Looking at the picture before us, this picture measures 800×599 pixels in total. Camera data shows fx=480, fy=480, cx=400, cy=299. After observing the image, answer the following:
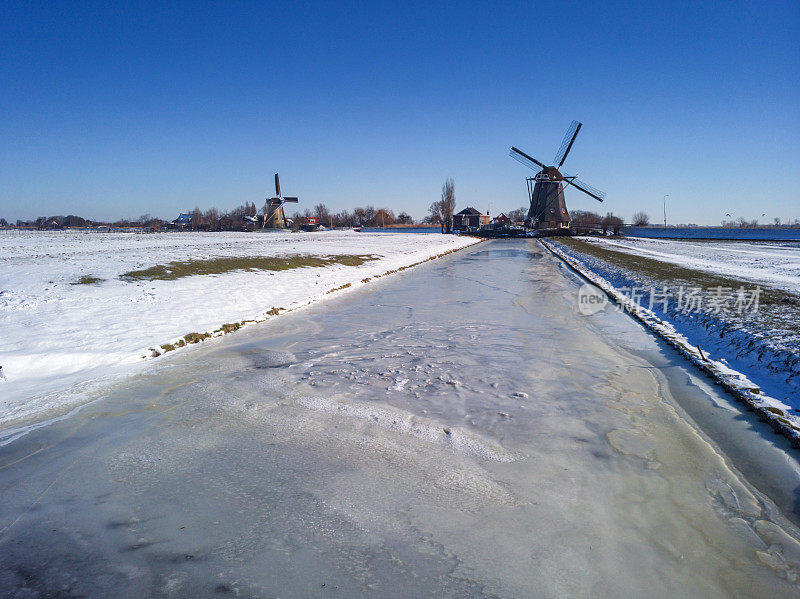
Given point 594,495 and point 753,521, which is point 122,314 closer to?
point 594,495

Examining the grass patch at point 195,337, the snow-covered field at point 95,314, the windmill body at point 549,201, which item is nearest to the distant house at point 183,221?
the windmill body at point 549,201

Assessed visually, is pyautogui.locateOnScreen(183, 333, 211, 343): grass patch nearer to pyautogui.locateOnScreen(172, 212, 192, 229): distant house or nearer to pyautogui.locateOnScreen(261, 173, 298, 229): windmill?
pyautogui.locateOnScreen(261, 173, 298, 229): windmill

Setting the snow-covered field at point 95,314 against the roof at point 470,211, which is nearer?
the snow-covered field at point 95,314

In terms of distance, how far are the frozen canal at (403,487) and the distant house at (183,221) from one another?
13508cm

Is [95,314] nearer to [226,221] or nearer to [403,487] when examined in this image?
[403,487]

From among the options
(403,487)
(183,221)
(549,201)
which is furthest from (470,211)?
(403,487)

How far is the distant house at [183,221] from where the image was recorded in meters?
129

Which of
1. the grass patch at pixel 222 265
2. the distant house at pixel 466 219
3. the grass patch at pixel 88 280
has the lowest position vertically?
the grass patch at pixel 222 265

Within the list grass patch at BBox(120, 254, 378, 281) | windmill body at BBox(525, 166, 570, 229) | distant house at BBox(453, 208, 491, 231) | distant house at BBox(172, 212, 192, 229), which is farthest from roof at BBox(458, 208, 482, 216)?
grass patch at BBox(120, 254, 378, 281)

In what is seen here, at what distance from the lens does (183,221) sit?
13362cm

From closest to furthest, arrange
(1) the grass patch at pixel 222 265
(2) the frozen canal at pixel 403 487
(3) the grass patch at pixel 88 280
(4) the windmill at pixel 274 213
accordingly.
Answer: (2) the frozen canal at pixel 403 487 < (3) the grass patch at pixel 88 280 < (1) the grass patch at pixel 222 265 < (4) the windmill at pixel 274 213

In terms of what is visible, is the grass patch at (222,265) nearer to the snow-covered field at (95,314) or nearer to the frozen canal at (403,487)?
the snow-covered field at (95,314)

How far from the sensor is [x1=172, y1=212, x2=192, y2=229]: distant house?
5089 inches

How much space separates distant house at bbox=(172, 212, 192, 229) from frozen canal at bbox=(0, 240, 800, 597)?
5318 inches
